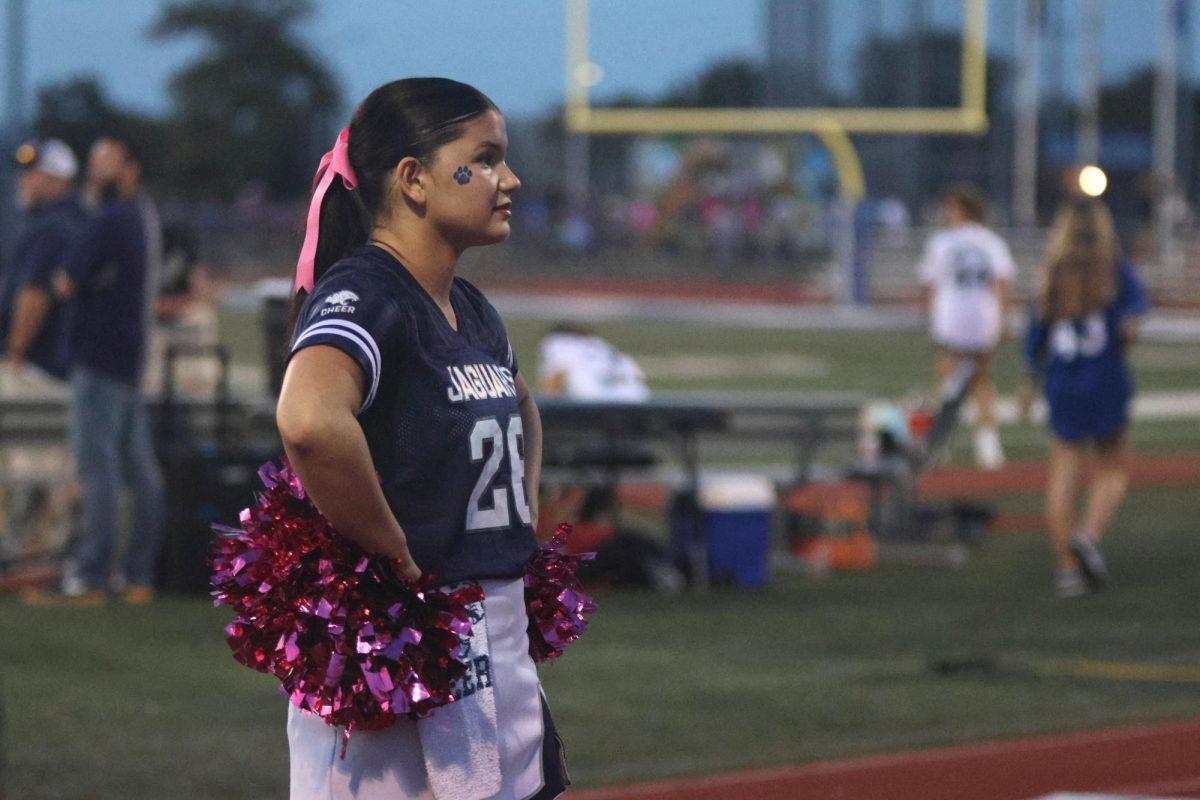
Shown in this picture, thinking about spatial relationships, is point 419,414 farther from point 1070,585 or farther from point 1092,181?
point 1070,585

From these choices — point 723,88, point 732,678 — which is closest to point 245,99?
point 723,88

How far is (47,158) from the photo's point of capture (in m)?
10.2

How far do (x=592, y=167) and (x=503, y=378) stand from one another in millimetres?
62039

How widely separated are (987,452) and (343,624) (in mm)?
12958

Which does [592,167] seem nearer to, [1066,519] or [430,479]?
[1066,519]

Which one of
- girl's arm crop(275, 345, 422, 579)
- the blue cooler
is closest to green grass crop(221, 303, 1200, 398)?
the blue cooler

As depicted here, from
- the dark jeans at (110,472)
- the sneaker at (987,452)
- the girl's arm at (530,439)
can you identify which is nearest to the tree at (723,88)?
the sneaker at (987,452)

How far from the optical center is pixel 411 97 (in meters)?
3.17

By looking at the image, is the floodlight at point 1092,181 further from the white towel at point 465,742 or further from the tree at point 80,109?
the tree at point 80,109

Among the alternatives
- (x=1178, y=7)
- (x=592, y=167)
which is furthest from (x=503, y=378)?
(x=592, y=167)

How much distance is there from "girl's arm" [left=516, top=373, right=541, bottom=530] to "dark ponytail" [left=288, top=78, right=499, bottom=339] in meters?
0.40

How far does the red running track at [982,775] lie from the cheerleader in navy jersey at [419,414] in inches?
106

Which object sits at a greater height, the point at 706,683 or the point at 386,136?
the point at 386,136

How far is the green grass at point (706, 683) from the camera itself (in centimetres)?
647
